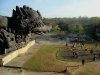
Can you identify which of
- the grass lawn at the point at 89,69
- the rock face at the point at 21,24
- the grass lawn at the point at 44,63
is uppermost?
the rock face at the point at 21,24

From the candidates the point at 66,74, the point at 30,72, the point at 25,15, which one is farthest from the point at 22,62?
the point at 25,15

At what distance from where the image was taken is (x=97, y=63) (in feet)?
95.3

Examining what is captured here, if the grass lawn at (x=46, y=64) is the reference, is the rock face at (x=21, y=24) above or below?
above

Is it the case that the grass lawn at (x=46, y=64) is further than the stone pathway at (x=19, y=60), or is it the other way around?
the stone pathway at (x=19, y=60)

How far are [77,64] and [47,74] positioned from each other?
501cm

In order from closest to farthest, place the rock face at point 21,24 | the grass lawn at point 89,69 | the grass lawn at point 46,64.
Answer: the grass lawn at point 89,69
the grass lawn at point 46,64
the rock face at point 21,24

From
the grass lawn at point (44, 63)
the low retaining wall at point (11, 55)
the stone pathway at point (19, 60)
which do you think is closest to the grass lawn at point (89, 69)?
the grass lawn at point (44, 63)

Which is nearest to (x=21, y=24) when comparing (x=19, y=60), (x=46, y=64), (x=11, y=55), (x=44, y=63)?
(x=11, y=55)

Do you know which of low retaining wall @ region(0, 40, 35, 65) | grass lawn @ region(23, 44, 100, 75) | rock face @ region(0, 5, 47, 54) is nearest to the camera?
grass lawn @ region(23, 44, 100, 75)

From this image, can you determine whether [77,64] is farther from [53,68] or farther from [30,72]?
[30,72]

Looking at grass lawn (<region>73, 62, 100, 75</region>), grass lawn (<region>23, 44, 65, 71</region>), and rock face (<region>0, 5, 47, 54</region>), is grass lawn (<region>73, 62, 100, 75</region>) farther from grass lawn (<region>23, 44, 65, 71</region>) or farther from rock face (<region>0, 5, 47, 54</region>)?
rock face (<region>0, 5, 47, 54</region>)

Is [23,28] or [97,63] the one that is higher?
[23,28]

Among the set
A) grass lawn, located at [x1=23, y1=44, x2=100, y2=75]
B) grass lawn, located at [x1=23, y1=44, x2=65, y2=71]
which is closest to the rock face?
grass lawn, located at [x1=23, y1=44, x2=65, y2=71]

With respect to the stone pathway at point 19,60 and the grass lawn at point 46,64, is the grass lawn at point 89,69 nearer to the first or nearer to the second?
the grass lawn at point 46,64
